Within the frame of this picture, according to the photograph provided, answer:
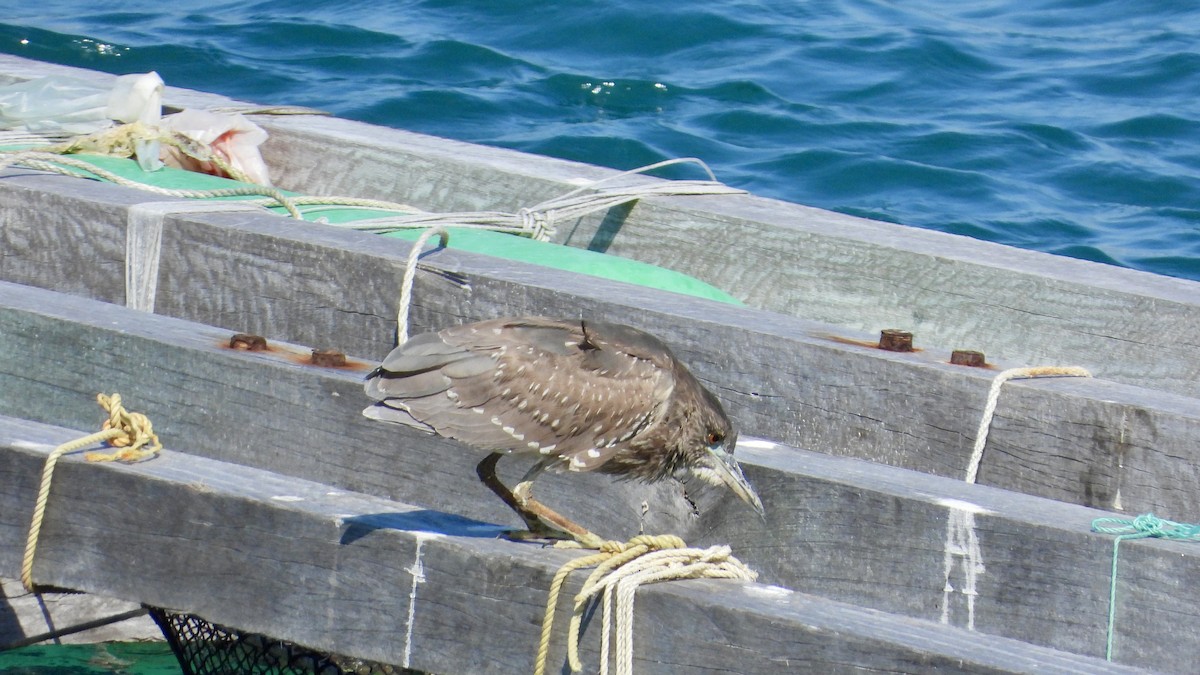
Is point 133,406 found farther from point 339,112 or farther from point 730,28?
point 730,28

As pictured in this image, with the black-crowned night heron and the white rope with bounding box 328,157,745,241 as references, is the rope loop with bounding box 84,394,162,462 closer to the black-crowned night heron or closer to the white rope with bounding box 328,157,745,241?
the black-crowned night heron

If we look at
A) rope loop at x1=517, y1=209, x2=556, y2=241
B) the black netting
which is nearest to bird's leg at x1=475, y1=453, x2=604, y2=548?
the black netting

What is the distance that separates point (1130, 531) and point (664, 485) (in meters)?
1.26

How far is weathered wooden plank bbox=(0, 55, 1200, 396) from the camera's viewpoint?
174 inches

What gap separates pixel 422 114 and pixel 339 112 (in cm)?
63

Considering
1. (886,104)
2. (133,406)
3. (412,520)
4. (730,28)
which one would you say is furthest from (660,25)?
(412,520)

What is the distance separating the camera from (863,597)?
3.32 metres

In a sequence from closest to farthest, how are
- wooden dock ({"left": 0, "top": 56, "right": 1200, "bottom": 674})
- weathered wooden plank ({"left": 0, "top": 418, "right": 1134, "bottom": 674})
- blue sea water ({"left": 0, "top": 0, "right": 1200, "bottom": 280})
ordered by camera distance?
weathered wooden plank ({"left": 0, "top": 418, "right": 1134, "bottom": 674})
wooden dock ({"left": 0, "top": 56, "right": 1200, "bottom": 674})
blue sea water ({"left": 0, "top": 0, "right": 1200, "bottom": 280})

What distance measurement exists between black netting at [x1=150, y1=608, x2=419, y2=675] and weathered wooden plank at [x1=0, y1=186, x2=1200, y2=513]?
864 millimetres

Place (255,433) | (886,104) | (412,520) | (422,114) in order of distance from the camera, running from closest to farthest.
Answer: (412,520) < (255,433) < (422,114) < (886,104)

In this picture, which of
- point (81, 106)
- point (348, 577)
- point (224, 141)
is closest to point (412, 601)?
point (348, 577)

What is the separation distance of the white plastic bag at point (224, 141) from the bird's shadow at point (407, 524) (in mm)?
3074

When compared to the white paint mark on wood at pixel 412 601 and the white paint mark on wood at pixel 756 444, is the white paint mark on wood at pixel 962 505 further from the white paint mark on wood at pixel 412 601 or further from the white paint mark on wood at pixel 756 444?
the white paint mark on wood at pixel 412 601

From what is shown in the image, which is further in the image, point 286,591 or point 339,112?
point 339,112
